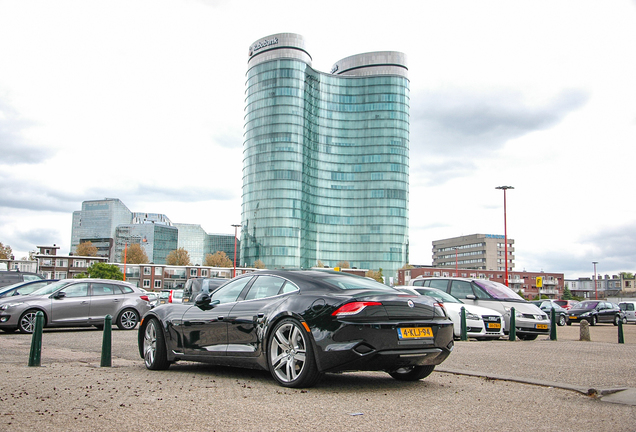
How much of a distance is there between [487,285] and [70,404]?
1417 centimetres

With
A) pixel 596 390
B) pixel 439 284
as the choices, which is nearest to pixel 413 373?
pixel 596 390

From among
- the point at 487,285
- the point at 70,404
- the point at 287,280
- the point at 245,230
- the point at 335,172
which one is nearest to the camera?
the point at 70,404

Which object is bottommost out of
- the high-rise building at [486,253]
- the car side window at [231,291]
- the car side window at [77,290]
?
the car side window at [77,290]

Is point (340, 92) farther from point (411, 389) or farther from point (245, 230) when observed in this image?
point (411, 389)

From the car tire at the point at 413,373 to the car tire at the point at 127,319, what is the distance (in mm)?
12193

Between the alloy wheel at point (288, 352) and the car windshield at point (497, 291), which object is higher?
the car windshield at point (497, 291)

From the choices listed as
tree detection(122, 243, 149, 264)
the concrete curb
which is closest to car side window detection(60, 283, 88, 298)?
the concrete curb

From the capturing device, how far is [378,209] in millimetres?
141875

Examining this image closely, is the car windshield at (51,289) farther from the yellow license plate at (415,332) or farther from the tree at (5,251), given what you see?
the tree at (5,251)

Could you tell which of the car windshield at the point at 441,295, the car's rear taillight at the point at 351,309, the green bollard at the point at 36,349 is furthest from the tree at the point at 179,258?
the car's rear taillight at the point at 351,309

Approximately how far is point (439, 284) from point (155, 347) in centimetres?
1171

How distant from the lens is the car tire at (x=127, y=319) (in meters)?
16.9

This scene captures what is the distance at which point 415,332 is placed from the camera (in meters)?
5.95

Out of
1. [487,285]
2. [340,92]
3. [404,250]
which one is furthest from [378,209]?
[487,285]
